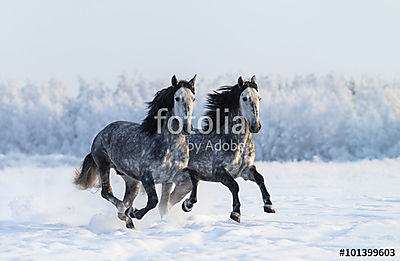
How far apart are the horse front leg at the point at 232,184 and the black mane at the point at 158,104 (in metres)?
1.23

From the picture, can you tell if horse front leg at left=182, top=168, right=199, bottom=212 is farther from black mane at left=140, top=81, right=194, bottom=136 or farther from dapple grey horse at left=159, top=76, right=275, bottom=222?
black mane at left=140, top=81, right=194, bottom=136

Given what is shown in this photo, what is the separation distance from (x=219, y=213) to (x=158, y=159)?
2.89 meters

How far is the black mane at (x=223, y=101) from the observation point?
749 centimetres

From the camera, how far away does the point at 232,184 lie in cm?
716

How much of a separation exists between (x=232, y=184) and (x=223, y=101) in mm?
1493

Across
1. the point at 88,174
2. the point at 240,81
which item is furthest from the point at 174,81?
the point at 88,174

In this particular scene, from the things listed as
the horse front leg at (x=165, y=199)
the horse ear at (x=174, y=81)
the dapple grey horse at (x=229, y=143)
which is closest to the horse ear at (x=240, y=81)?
the dapple grey horse at (x=229, y=143)

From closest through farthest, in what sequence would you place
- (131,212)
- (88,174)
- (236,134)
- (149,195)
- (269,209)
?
(149,195) → (131,212) → (269,209) → (236,134) → (88,174)

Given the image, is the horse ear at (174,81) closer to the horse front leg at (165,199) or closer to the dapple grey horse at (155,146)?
the dapple grey horse at (155,146)

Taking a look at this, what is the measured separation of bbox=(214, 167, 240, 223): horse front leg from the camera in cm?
706

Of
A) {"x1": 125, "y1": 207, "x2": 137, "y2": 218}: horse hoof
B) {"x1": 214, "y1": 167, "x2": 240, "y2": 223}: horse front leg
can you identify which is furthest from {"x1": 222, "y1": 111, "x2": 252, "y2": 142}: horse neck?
{"x1": 125, "y1": 207, "x2": 137, "y2": 218}: horse hoof

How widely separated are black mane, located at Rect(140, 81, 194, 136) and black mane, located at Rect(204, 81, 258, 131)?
95 centimetres

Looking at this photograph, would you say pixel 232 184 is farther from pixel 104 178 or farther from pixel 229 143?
pixel 104 178

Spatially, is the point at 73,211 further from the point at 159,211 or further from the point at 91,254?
the point at 91,254
